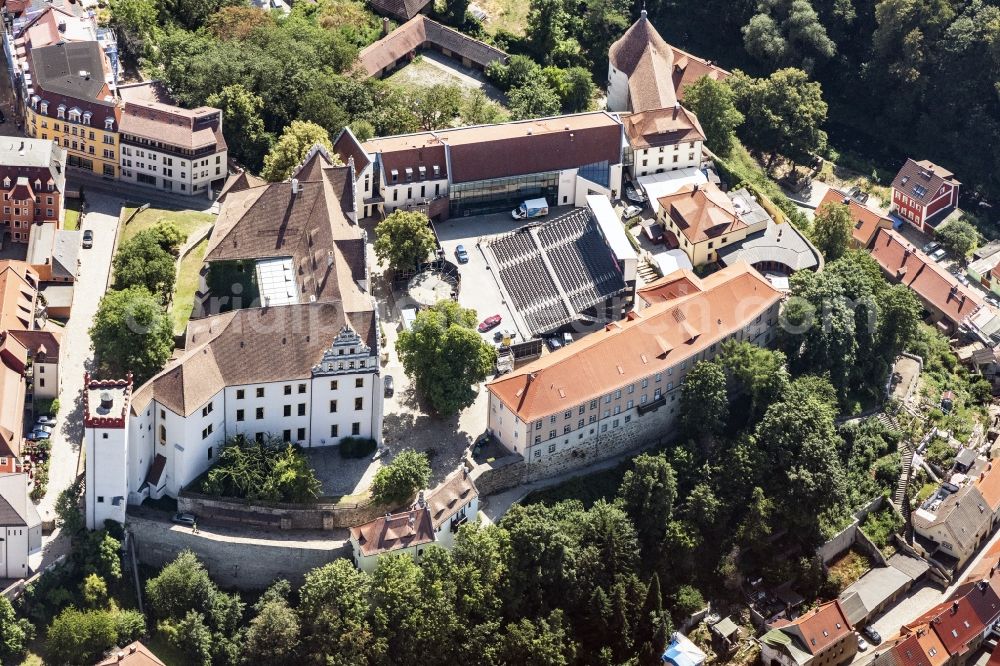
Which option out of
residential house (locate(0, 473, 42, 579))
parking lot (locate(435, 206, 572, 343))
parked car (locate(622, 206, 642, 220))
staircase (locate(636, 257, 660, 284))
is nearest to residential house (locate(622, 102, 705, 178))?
parked car (locate(622, 206, 642, 220))

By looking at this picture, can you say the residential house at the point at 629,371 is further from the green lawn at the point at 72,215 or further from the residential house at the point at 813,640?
the green lawn at the point at 72,215

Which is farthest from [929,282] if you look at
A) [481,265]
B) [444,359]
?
[444,359]

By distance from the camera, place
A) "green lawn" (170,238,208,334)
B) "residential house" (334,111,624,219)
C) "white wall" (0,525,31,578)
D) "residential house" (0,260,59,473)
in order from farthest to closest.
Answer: "residential house" (334,111,624,219) → "green lawn" (170,238,208,334) → "residential house" (0,260,59,473) → "white wall" (0,525,31,578)

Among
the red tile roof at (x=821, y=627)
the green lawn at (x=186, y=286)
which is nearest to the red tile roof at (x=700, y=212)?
the red tile roof at (x=821, y=627)

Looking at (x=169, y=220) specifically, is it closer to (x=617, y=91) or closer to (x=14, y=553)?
(x=14, y=553)

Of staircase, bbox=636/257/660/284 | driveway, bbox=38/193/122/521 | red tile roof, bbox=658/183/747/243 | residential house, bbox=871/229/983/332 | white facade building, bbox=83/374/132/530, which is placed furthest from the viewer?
residential house, bbox=871/229/983/332

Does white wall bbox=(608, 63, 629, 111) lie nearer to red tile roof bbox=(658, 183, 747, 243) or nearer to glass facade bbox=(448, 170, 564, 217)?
glass facade bbox=(448, 170, 564, 217)

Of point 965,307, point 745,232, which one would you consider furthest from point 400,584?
point 965,307
